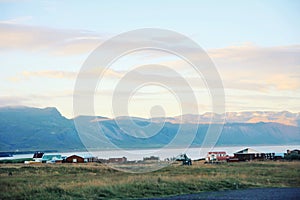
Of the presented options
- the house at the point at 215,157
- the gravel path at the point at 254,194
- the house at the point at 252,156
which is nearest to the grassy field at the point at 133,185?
the gravel path at the point at 254,194

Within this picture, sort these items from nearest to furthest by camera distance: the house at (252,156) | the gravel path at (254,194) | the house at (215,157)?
the gravel path at (254,194) < the house at (252,156) < the house at (215,157)

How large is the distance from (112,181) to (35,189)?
8.58 meters

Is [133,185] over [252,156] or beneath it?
A: beneath

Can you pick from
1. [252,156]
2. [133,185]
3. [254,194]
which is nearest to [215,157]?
[252,156]

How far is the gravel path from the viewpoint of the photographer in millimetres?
37678

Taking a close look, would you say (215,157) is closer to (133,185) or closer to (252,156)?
(252,156)

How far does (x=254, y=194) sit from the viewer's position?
40.1m

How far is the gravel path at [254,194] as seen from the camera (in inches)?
1483

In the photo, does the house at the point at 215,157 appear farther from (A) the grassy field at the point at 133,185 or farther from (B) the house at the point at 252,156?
(A) the grassy field at the point at 133,185

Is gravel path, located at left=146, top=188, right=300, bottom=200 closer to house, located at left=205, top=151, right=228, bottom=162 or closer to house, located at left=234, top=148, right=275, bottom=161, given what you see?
house, located at left=234, top=148, right=275, bottom=161

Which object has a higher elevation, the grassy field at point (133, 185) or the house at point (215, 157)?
the house at point (215, 157)

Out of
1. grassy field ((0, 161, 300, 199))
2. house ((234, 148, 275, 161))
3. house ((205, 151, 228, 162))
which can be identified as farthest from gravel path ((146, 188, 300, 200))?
house ((205, 151, 228, 162))

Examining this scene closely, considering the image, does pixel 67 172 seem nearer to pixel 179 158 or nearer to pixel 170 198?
pixel 170 198

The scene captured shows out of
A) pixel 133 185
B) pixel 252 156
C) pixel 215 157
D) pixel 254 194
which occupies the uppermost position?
pixel 215 157
